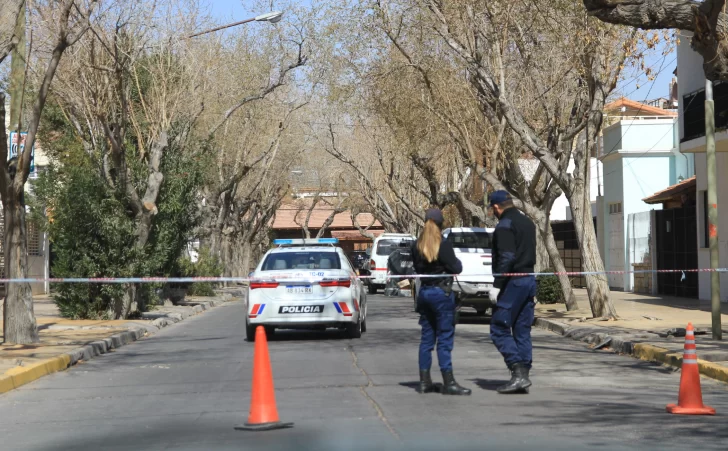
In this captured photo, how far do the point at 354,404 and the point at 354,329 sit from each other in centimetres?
749

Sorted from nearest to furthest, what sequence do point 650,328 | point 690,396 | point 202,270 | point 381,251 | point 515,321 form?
point 690,396 → point 515,321 → point 650,328 → point 202,270 → point 381,251

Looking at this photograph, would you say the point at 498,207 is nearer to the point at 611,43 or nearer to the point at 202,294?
the point at 611,43

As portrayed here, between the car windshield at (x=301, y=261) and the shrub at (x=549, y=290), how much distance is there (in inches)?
350

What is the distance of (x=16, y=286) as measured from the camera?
615 inches

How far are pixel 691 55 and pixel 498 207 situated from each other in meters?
16.0

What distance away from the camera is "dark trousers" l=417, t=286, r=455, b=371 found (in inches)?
412

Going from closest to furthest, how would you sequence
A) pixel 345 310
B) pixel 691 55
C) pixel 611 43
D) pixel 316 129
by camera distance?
1. pixel 345 310
2. pixel 611 43
3. pixel 691 55
4. pixel 316 129

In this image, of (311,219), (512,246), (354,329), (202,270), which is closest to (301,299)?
(354,329)

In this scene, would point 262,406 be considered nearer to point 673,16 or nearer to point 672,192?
point 673,16

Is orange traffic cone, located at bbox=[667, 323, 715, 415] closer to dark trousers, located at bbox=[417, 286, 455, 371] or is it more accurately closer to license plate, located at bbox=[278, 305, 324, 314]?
dark trousers, located at bbox=[417, 286, 455, 371]

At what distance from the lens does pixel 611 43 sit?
1931cm

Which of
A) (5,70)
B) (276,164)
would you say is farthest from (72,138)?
(276,164)

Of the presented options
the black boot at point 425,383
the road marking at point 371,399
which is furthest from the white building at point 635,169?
the black boot at point 425,383

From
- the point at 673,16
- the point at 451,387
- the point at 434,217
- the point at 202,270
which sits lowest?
the point at 451,387
